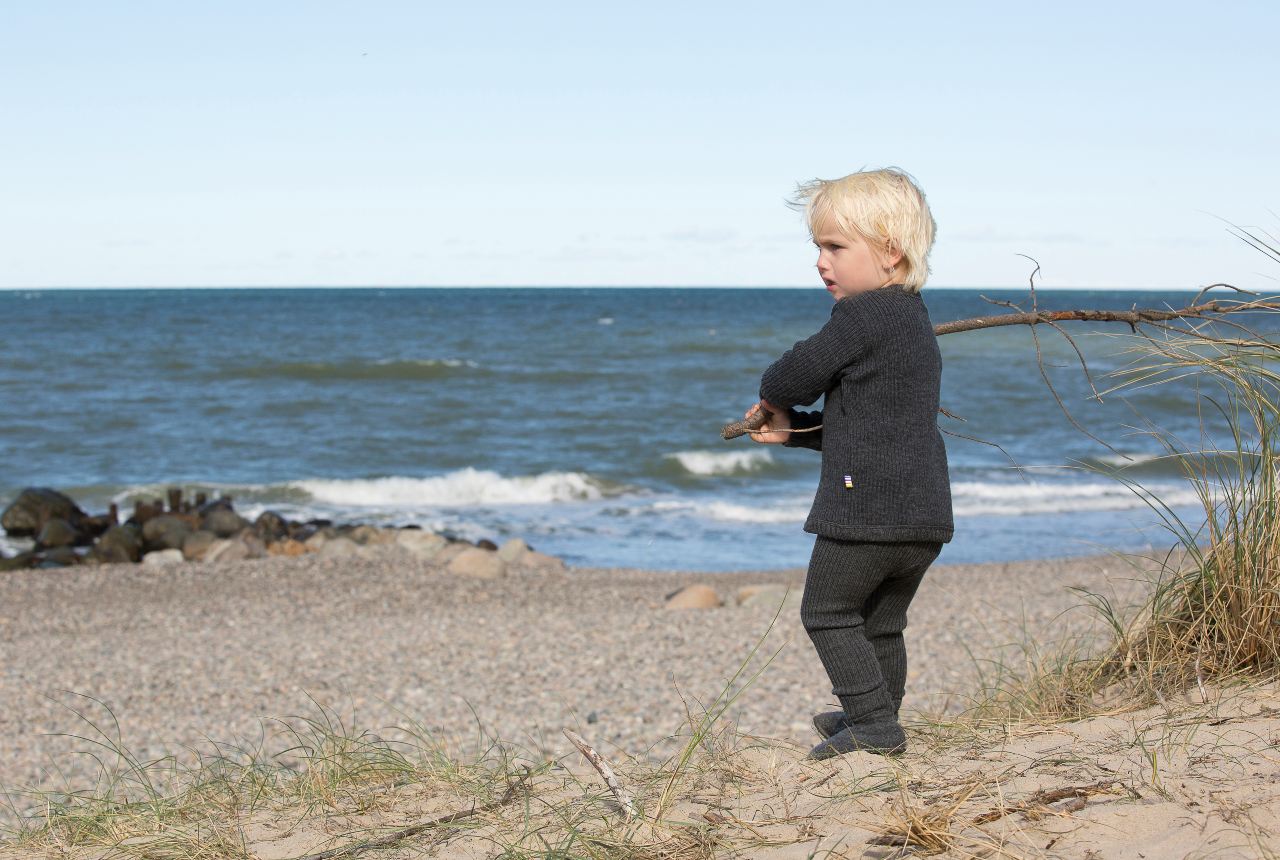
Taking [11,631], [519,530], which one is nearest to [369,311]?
[519,530]

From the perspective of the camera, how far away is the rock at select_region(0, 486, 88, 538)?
43.6 feet

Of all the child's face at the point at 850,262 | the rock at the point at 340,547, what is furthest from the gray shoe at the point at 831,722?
the rock at the point at 340,547

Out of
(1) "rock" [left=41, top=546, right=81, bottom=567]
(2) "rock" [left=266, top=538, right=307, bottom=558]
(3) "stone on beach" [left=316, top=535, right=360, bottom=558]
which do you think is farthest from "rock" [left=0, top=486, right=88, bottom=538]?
(3) "stone on beach" [left=316, top=535, right=360, bottom=558]

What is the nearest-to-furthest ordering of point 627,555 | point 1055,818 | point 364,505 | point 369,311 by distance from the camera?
point 1055,818, point 627,555, point 364,505, point 369,311

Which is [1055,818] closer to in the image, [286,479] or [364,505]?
[364,505]

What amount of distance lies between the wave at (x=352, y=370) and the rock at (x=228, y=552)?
51.5 ft

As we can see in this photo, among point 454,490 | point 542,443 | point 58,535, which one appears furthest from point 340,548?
point 542,443

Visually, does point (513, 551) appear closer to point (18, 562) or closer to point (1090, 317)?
point (18, 562)

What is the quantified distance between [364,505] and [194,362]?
52.6 ft

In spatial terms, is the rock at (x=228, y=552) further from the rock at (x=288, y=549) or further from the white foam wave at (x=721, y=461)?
the white foam wave at (x=721, y=461)

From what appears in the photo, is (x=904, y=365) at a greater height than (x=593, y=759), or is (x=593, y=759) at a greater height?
(x=904, y=365)

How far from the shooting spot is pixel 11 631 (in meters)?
8.32

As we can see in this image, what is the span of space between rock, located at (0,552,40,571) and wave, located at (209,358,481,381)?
609 inches

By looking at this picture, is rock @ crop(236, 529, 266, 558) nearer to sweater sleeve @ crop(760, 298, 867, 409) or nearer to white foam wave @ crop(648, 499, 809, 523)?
white foam wave @ crop(648, 499, 809, 523)
